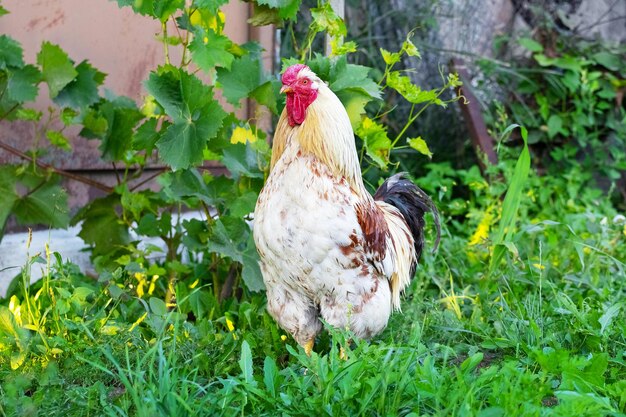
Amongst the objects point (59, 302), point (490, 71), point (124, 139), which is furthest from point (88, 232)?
point (490, 71)

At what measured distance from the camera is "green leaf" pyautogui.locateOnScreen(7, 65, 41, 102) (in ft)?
10.7

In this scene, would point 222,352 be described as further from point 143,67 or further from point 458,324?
point 143,67

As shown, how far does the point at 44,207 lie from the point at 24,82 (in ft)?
1.85

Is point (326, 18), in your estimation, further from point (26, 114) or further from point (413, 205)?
point (26, 114)

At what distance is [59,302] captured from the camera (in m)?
2.75

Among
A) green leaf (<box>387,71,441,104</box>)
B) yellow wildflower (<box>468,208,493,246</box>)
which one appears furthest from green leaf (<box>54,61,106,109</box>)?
yellow wildflower (<box>468,208,493,246</box>)

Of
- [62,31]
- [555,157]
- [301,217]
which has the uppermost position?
[62,31]

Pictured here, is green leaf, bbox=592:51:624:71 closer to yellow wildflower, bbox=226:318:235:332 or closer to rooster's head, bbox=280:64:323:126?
rooster's head, bbox=280:64:323:126

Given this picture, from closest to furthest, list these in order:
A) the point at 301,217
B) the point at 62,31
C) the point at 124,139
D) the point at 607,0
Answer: the point at 301,217, the point at 124,139, the point at 62,31, the point at 607,0

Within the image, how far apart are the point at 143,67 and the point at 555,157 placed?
342 cm

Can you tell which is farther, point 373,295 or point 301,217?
point 373,295

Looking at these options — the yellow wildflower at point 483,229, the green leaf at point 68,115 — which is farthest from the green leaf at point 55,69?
the yellow wildflower at point 483,229

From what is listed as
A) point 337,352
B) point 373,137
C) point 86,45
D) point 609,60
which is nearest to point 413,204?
point 373,137

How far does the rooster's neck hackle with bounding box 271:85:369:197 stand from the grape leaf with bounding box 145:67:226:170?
1.29 ft
